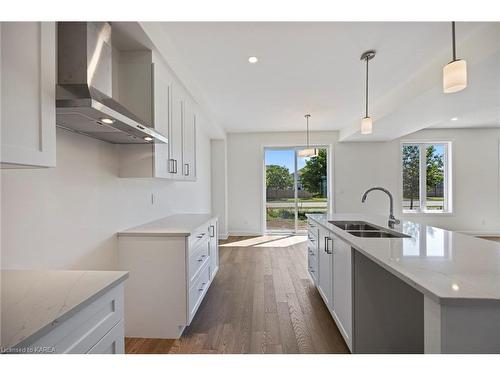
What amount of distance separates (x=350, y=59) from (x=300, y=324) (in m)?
2.76

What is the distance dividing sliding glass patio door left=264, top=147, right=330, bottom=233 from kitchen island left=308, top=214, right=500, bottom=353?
377 cm

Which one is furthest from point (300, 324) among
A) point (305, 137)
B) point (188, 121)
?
point (305, 137)

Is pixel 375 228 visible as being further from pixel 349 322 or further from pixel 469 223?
pixel 469 223

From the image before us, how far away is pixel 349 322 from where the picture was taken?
1731 mm

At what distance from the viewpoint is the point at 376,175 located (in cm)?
610

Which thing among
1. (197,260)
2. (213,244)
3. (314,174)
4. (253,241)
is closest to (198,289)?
(197,260)

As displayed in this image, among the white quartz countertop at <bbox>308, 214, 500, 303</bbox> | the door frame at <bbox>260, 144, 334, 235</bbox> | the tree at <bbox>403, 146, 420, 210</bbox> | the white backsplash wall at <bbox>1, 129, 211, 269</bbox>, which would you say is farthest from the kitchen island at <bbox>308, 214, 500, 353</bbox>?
the tree at <bbox>403, 146, 420, 210</bbox>

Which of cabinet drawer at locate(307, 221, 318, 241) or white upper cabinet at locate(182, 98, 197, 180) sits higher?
white upper cabinet at locate(182, 98, 197, 180)

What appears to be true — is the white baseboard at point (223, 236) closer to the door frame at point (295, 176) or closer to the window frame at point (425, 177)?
the door frame at point (295, 176)

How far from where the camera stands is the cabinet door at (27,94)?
0.81 m

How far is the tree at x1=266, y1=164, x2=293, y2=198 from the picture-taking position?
6375 millimetres

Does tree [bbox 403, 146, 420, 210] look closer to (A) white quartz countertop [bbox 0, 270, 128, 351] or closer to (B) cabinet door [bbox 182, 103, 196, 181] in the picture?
(B) cabinet door [bbox 182, 103, 196, 181]

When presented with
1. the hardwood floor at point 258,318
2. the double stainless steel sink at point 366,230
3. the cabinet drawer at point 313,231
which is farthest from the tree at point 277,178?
the double stainless steel sink at point 366,230

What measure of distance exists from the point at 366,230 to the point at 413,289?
908mm
